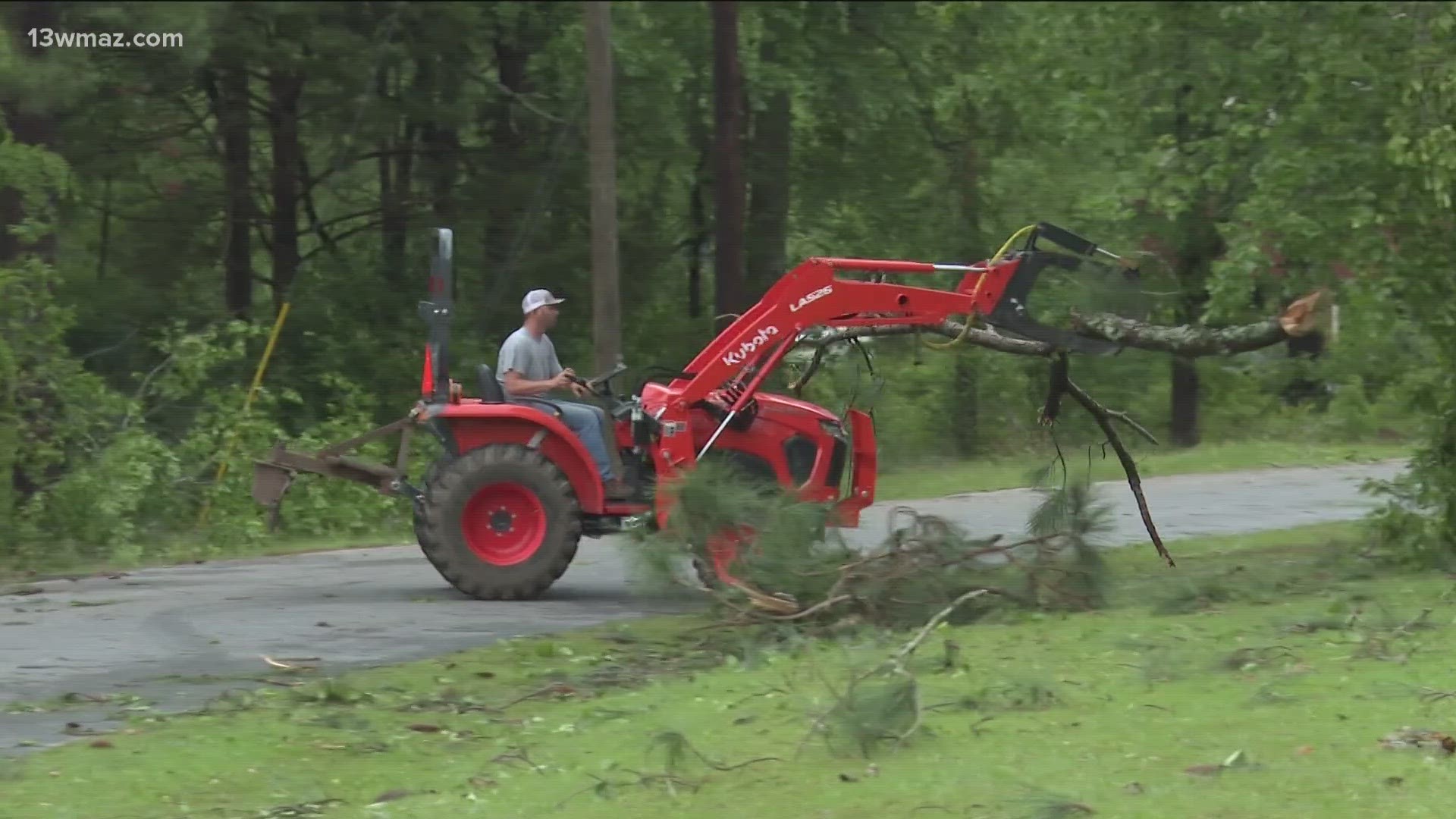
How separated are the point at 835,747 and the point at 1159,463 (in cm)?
1867

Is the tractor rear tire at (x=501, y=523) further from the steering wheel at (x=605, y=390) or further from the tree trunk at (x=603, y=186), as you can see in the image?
the tree trunk at (x=603, y=186)

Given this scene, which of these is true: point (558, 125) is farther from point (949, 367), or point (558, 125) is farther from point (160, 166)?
point (949, 367)

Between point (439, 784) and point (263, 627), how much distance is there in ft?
16.1

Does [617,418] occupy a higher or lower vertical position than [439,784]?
higher

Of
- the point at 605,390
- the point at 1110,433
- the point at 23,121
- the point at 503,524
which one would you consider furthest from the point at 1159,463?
the point at 23,121

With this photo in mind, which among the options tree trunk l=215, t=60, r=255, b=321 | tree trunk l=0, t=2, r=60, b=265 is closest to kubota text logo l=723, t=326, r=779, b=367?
tree trunk l=0, t=2, r=60, b=265

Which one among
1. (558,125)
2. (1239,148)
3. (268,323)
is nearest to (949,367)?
(558,125)

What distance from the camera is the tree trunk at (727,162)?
25.6m

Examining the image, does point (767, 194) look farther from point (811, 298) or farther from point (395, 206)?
point (811, 298)

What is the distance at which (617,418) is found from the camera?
47.4 feet

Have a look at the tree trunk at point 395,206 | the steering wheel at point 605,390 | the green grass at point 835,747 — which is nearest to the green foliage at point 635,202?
the tree trunk at point 395,206

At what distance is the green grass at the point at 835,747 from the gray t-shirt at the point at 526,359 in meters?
2.72

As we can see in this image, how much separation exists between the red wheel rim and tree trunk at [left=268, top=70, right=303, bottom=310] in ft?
41.8

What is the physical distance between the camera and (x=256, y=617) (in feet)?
44.4
